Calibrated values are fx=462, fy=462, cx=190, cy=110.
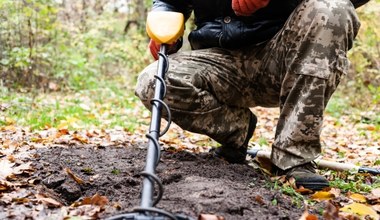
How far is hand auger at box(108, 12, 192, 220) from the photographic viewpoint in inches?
59.0

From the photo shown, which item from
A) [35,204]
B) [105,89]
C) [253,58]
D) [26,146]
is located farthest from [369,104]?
[35,204]

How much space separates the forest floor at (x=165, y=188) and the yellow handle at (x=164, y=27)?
73 centimetres

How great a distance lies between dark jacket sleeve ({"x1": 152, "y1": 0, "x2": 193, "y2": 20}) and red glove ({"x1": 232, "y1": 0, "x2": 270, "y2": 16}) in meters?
0.65

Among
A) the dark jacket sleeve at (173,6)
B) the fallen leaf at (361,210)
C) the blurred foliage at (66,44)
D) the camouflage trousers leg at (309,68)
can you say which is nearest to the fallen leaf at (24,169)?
the dark jacket sleeve at (173,6)

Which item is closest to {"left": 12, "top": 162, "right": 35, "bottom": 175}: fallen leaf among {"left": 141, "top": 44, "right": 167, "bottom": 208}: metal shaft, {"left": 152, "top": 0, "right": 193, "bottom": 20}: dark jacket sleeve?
{"left": 141, "top": 44, "right": 167, "bottom": 208}: metal shaft

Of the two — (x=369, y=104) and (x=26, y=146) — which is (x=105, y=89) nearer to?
(x=369, y=104)

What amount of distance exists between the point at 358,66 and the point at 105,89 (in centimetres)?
474

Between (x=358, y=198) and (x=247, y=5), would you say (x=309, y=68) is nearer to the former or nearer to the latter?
(x=247, y=5)

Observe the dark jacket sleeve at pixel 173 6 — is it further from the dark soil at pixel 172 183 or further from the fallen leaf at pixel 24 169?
the fallen leaf at pixel 24 169

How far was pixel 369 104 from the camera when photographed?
7625mm

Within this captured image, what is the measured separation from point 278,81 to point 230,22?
466 mm

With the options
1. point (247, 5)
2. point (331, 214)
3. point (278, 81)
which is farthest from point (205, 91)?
point (331, 214)

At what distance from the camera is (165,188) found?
2166 mm

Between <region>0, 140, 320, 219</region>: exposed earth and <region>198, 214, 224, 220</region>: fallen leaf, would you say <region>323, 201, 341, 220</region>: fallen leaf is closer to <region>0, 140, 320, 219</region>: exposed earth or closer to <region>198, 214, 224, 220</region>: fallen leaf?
<region>0, 140, 320, 219</region>: exposed earth
